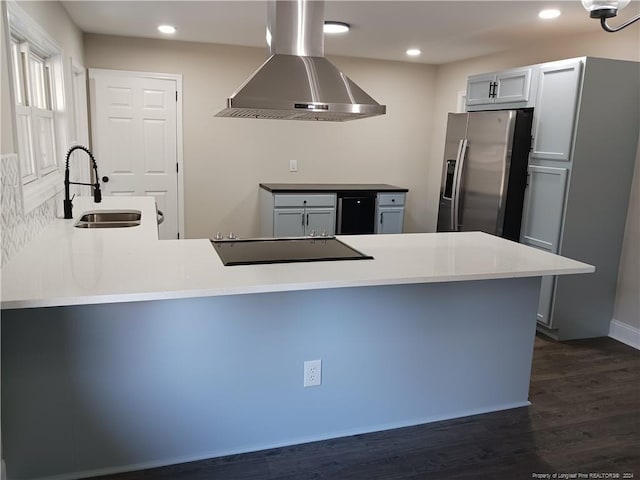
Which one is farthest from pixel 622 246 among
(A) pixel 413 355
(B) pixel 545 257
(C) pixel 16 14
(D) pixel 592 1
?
(C) pixel 16 14

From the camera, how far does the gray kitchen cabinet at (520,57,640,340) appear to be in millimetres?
3412

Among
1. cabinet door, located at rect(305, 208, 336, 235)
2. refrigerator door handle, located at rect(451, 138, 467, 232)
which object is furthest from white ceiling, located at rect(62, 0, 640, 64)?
cabinet door, located at rect(305, 208, 336, 235)

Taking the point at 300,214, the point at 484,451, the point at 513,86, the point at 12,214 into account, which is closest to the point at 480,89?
the point at 513,86

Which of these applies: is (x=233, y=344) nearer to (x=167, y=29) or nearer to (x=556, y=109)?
(x=556, y=109)

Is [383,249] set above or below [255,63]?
below

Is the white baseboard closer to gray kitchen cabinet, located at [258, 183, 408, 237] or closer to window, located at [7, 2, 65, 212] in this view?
gray kitchen cabinet, located at [258, 183, 408, 237]

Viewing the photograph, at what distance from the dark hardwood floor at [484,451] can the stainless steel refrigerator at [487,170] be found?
1444mm

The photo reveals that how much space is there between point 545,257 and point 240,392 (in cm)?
158

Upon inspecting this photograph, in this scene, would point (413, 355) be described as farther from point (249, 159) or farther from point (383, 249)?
point (249, 159)

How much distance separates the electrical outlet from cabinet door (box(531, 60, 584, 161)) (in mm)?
2382

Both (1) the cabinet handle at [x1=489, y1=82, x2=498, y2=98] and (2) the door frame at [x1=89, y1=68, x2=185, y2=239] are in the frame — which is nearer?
(1) the cabinet handle at [x1=489, y1=82, x2=498, y2=98]

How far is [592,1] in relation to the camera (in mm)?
1553

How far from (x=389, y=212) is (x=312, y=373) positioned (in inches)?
132

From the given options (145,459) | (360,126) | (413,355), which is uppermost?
(360,126)
